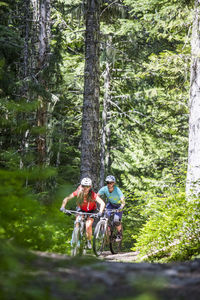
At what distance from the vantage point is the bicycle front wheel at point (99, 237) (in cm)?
811

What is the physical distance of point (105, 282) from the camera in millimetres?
2795

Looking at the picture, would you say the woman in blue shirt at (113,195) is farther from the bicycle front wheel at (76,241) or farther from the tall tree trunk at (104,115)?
the tall tree trunk at (104,115)

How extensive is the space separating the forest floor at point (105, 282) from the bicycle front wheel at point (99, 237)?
480cm

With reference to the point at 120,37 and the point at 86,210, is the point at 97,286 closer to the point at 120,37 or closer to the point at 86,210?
the point at 86,210

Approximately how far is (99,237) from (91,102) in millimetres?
4378

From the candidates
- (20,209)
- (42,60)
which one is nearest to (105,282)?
(20,209)

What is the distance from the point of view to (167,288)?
2.70m

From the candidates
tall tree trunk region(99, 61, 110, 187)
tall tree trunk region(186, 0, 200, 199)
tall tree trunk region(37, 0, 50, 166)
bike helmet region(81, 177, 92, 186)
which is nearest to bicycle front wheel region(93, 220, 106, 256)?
bike helmet region(81, 177, 92, 186)

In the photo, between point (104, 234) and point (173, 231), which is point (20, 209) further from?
point (104, 234)

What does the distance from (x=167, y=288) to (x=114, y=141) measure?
1882 centimetres

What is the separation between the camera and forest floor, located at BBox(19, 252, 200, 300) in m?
2.50

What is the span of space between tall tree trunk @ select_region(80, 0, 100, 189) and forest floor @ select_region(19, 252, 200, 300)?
7159 mm

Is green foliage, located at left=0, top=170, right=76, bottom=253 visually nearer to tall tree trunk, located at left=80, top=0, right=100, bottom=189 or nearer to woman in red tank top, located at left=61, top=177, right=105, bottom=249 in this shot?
woman in red tank top, located at left=61, top=177, right=105, bottom=249

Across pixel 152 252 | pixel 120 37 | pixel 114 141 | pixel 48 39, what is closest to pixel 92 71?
pixel 48 39
